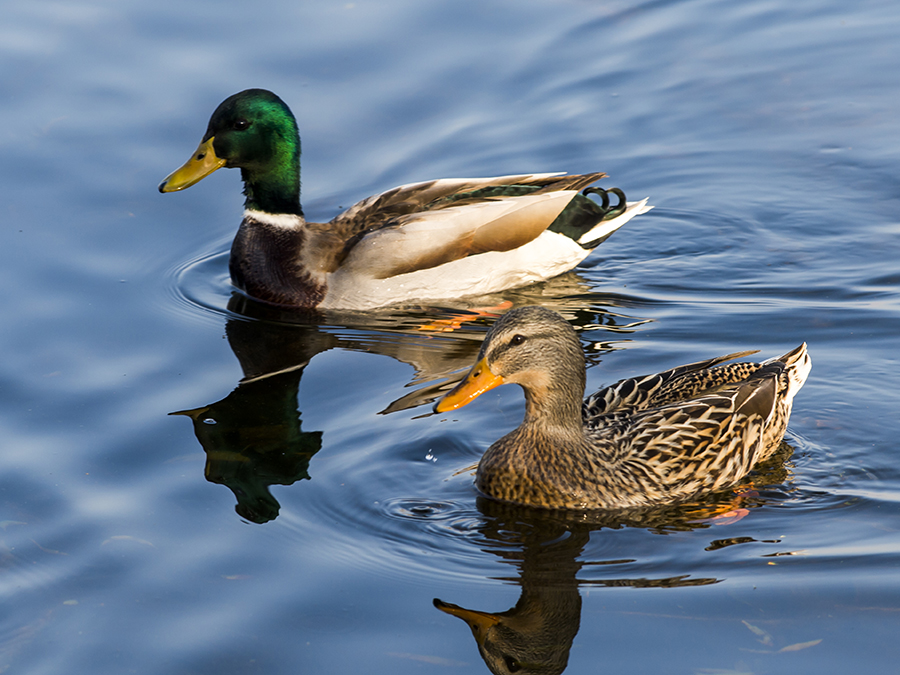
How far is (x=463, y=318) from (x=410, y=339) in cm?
60

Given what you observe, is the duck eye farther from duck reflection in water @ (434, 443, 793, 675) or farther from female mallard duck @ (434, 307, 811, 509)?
female mallard duck @ (434, 307, 811, 509)

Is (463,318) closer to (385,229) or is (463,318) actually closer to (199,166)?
(385,229)

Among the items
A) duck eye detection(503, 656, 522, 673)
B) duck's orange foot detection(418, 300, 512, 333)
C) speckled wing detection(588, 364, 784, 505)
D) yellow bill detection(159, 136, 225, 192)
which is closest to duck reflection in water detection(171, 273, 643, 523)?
duck's orange foot detection(418, 300, 512, 333)

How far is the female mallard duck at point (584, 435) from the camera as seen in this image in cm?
619

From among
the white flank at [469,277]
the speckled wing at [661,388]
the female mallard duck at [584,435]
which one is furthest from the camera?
the white flank at [469,277]

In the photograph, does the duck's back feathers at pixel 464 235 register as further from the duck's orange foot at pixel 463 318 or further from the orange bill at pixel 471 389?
the orange bill at pixel 471 389

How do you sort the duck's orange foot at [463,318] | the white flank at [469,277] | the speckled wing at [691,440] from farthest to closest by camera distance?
the white flank at [469,277]
the duck's orange foot at [463,318]
the speckled wing at [691,440]

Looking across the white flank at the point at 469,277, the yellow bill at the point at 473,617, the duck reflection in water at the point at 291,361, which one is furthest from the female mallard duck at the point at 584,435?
the white flank at the point at 469,277

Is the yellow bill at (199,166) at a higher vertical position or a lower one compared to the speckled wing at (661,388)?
higher

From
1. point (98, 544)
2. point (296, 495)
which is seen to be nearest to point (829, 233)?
point (296, 495)

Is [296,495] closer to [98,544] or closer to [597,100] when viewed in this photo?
[98,544]

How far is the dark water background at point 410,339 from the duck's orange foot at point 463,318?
0.21 meters

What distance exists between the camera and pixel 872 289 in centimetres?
877

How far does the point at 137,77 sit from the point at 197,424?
5651mm
